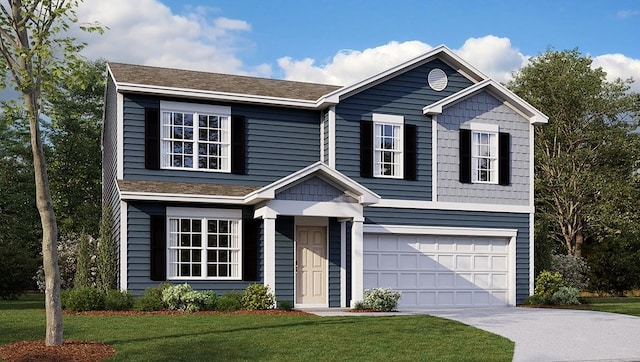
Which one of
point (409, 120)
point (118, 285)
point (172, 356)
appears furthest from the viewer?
point (409, 120)

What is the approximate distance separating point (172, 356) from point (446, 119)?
1336 cm

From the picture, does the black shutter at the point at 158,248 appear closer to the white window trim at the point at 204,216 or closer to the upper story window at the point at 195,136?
the white window trim at the point at 204,216

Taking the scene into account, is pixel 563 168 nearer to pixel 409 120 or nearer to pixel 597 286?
pixel 597 286

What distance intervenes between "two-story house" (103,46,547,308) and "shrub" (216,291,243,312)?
107cm

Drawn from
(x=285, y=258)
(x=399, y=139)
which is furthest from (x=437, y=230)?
(x=285, y=258)

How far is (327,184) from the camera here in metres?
20.5

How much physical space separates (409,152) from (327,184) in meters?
3.62

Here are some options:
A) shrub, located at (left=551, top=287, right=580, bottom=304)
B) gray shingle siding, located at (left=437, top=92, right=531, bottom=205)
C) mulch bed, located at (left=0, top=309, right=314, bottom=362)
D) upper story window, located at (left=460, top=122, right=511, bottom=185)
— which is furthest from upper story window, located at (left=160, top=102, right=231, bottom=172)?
shrub, located at (left=551, top=287, right=580, bottom=304)

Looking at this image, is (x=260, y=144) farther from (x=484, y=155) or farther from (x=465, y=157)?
(x=484, y=155)

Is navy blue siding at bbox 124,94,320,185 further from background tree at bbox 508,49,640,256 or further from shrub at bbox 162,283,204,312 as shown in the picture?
background tree at bbox 508,49,640,256

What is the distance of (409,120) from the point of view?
23.2 m

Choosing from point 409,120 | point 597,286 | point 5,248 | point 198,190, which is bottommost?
point 597,286

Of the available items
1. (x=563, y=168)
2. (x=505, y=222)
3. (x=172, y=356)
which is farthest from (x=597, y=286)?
(x=172, y=356)

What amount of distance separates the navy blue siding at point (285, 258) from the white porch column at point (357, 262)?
5.83ft
